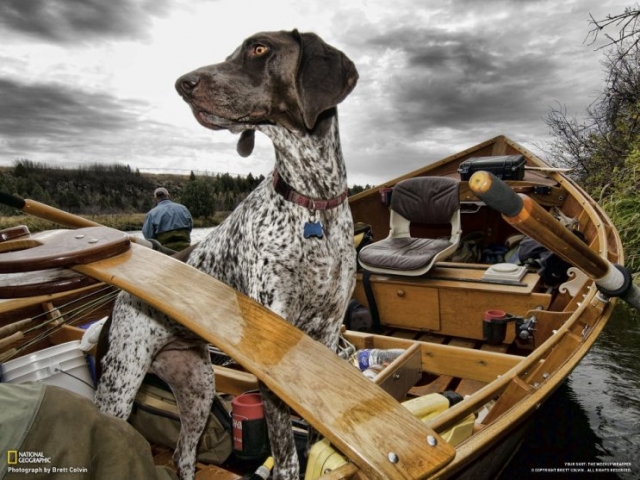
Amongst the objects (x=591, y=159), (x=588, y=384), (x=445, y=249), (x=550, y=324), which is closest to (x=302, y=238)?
(x=550, y=324)

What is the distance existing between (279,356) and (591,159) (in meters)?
14.4

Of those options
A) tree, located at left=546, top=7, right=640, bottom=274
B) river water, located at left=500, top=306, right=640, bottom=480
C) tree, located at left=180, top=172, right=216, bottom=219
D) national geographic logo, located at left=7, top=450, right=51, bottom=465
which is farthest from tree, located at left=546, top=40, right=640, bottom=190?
tree, located at left=180, top=172, right=216, bottom=219

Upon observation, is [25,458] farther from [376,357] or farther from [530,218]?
[376,357]

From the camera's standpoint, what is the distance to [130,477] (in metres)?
1.04

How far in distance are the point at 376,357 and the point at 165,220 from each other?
623cm

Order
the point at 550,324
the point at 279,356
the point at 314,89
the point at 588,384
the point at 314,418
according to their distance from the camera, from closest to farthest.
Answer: the point at 314,418 < the point at 279,356 < the point at 314,89 < the point at 550,324 < the point at 588,384

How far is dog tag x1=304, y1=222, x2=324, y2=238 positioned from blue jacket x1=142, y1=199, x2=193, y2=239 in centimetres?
684

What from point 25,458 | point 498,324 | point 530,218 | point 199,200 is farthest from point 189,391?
point 199,200

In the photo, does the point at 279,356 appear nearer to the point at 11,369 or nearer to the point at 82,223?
the point at 11,369

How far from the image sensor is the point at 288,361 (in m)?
1.35

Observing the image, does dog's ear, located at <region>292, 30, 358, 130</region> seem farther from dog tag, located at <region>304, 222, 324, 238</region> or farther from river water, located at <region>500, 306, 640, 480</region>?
river water, located at <region>500, 306, 640, 480</region>

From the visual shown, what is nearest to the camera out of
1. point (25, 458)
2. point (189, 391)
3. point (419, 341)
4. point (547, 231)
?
point (25, 458)

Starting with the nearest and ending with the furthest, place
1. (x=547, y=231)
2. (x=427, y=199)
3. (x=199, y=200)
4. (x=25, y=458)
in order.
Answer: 1. (x=25, y=458)
2. (x=547, y=231)
3. (x=427, y=199)
4. (x=199, y=200)

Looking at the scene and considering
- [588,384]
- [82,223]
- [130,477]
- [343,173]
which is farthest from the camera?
[588,384]
